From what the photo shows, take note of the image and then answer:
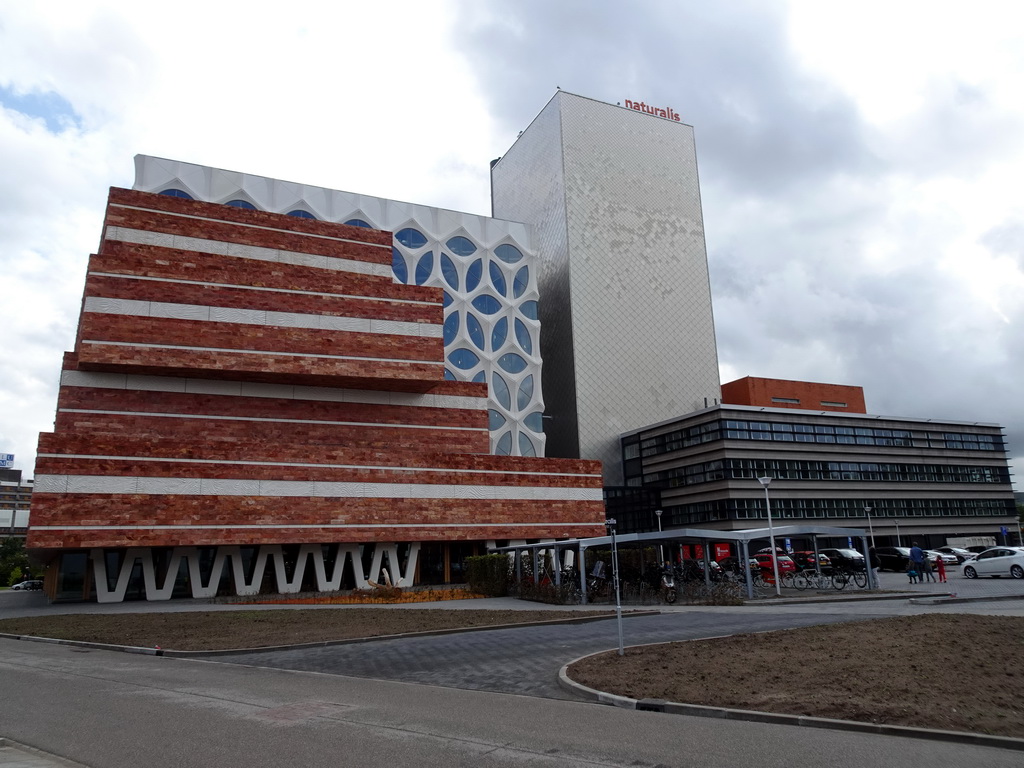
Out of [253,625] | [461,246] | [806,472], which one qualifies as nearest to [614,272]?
[461,246]

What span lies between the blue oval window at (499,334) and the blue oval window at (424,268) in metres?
6.76

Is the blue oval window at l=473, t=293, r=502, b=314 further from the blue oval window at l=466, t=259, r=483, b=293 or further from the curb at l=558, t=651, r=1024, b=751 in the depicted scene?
the curb at l=558, t=651, r=1024, b=751

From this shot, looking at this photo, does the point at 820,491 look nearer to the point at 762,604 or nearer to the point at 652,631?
the point at 762,604

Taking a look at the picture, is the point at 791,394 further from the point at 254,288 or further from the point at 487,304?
the point at 254,288

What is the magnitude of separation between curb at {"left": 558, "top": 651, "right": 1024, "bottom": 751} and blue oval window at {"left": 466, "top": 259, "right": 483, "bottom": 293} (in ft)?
167

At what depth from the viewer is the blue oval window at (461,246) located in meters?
60.3

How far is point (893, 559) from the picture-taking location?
43.2 metres

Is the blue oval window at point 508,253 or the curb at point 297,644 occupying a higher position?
the blue oval window at point 508,253

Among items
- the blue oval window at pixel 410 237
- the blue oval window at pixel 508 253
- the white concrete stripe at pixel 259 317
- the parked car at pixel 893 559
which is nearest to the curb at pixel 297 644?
the white concrete stripe at pixel 259 317

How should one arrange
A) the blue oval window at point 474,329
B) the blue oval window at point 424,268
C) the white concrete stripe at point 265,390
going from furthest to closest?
the blue oval window at point 474,329 → the blue oval window at point 424,268 → the white concrete stripe at point 265,390

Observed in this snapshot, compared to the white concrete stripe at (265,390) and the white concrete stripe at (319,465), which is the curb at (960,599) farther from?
the white concrete stripe at (265,390)

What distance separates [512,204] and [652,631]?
65870 mm

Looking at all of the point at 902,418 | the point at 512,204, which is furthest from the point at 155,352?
the point at 902,418

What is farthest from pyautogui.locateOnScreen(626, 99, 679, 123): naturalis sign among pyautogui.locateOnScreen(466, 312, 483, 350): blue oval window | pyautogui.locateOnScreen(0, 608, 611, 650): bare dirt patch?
pyautogui.locateOnScreen(0, 608, 611, 650): bare dirt patch
